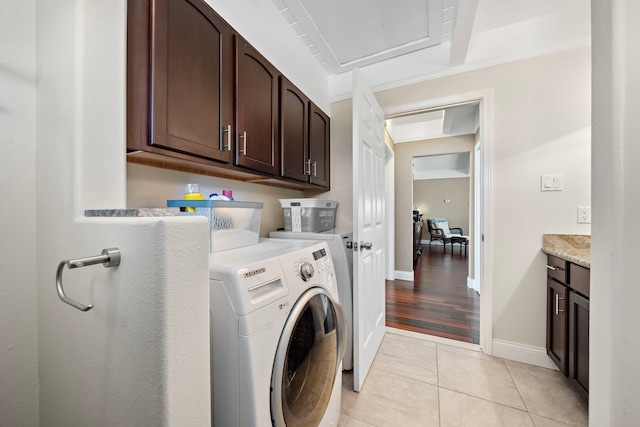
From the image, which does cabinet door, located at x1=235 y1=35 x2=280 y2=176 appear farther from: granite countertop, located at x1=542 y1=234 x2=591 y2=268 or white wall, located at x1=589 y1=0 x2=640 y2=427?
granite countertop, located at x1=542 y1=234 x2=591 y2=268

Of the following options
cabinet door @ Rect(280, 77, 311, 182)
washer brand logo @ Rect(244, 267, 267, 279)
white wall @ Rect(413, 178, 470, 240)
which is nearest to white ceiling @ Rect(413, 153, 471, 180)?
white wall @ Rect(413, 178, 470, 240)

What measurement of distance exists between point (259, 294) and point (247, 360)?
0.18 meters

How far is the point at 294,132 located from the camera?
1.73m

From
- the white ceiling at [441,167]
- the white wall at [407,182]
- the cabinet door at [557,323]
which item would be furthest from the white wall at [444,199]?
the cabinet door at [557,323]

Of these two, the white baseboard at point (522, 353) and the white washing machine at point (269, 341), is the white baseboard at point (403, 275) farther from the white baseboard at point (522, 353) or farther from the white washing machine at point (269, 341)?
the white washing machine at point (269, 341)

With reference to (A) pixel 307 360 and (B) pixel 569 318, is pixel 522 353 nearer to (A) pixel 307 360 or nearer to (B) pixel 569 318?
(B) pixel 569 318

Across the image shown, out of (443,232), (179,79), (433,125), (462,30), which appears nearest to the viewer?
(179,79)

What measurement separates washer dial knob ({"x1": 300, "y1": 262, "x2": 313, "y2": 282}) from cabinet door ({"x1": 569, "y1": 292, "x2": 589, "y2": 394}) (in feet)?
4.67

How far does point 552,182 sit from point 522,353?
4.25ft

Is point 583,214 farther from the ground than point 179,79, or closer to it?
closer to it

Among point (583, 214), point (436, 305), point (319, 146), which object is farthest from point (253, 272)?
point (436, 305)

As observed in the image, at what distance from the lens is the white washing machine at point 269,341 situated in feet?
2.30

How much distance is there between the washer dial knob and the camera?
0.96 metres

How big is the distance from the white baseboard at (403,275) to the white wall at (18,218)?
3.82 m
